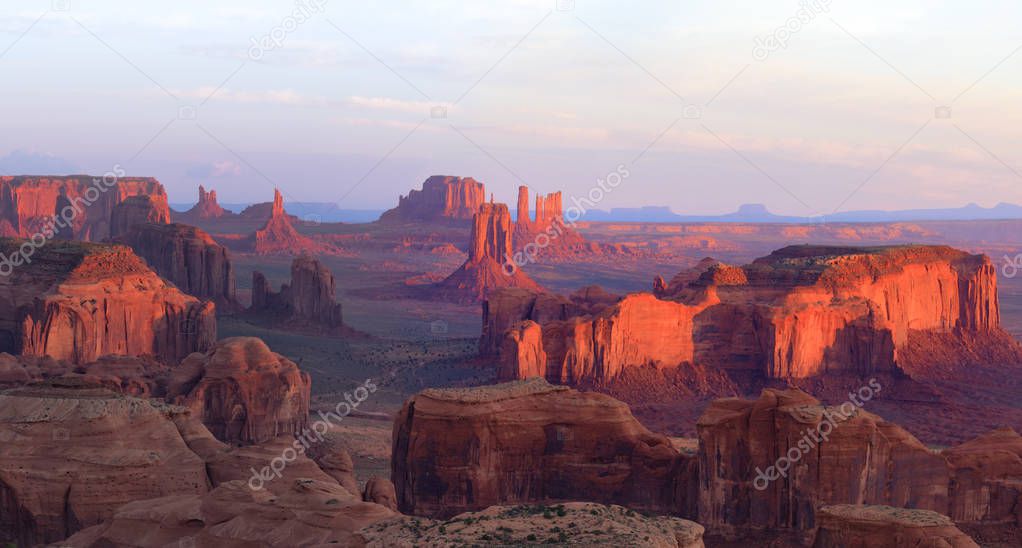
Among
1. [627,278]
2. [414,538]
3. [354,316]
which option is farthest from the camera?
[627,278]

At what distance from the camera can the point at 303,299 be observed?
95.2 meters

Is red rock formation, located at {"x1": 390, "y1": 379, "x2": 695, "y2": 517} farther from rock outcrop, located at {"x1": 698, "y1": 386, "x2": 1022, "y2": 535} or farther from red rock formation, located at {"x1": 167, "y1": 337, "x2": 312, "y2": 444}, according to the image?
red rock formation, located at {"x1": 167, "y1": 337, "x2": 312, "y2": 444}

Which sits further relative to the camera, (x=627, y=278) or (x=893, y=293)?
(x=627, y=278)

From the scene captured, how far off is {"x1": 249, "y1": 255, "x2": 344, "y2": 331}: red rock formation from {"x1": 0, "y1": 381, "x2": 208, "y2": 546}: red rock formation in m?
60.9

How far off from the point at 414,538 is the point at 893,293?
57.1 m

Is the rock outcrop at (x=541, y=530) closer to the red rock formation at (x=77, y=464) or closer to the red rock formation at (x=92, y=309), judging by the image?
the red rock formation at (x=77, y=464)

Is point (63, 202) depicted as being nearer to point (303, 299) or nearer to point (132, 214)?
point (132, 214)

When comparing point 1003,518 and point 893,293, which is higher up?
point 893,293

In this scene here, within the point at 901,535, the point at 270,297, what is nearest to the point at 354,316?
the point at 270,297

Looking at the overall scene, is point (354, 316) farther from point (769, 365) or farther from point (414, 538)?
point (414, 538)

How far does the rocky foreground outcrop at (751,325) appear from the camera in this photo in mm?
63625

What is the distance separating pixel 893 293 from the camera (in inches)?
2940

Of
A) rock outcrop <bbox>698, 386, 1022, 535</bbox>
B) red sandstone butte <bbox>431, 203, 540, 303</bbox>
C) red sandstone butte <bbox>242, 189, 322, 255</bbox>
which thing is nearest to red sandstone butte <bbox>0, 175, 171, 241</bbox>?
red sandstone butte <bbox>242, 189, 322, 255</bbox>

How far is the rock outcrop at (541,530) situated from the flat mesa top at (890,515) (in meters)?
5.39
